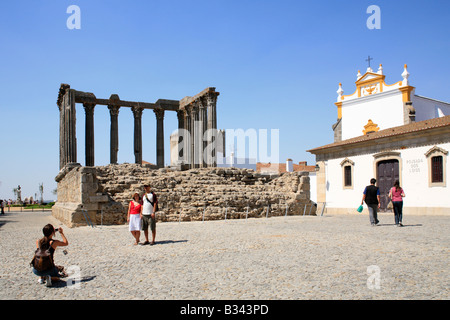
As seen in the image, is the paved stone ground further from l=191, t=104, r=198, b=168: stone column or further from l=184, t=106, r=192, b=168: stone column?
l=184, t=106, r=192, b=168: stone column

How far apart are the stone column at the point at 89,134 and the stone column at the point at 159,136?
5.07 m

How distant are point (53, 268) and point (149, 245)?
353cm

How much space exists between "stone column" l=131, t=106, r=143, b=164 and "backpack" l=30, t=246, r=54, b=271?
81.1 ft

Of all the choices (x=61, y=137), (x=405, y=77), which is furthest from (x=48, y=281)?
(x=405, y=77)

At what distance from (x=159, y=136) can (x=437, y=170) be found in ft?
63.8

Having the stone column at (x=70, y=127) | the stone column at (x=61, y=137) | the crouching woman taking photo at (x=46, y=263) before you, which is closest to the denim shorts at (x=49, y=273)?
the crouching woman taking photo at (x=46, y=263)

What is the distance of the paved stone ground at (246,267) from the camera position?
4.89m

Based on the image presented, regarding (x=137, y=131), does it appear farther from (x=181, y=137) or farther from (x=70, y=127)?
(x=70, y=127)

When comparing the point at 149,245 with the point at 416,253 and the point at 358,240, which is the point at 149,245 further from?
the point at 416,253

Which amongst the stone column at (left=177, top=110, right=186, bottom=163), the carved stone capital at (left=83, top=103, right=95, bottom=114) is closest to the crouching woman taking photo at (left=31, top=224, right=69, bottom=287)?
the carved stone capital at (left=83, top=103, right=95, bottom=114)

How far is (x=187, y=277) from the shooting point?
5719 millimetres

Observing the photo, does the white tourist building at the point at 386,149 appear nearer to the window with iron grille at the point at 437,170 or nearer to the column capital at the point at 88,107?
the window with iron grille at the point at 437,170

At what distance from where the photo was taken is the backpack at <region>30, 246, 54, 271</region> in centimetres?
545
